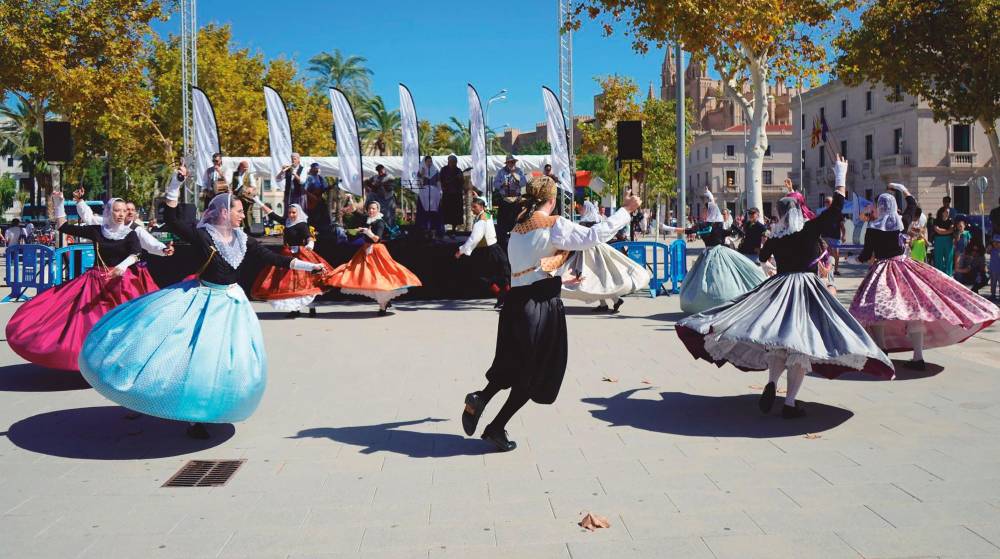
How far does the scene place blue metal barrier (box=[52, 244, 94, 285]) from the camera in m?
14.9

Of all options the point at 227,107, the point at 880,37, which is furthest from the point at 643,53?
the point at 227,107

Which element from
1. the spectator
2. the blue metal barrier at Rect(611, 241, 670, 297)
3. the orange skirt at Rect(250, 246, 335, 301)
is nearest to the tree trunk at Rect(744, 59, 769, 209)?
the blue metal barrier at Rect(611, 241, 670, 297)

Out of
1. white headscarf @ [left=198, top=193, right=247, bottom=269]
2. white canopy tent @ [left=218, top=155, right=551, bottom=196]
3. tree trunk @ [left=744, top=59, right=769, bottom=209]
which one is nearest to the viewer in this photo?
white headscarf @ [left=198, top=193, right=247, bottom=269]

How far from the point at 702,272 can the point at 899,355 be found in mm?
3365

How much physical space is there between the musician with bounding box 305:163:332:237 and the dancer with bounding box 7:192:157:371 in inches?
346

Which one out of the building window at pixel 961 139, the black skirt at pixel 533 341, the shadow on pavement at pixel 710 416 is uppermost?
the building window at pixel 961 139

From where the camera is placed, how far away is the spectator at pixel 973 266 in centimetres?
1617

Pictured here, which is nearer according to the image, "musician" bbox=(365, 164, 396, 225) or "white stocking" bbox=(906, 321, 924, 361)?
"white stocking" bbox=(906, 321, 924, 361)

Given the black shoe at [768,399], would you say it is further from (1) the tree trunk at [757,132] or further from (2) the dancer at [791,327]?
(1) the tree trunk at [757,132]

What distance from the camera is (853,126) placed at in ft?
209

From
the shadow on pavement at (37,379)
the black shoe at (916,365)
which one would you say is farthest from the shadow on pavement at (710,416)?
the shadow on pavement at (37,379)

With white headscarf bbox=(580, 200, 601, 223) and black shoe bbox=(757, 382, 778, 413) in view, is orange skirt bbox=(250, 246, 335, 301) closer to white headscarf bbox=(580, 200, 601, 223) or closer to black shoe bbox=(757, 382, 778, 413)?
white headscarf bbox=(580, 200, 601, 223)

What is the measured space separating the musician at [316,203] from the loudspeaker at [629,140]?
6.92 meters

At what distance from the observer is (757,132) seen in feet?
63.0
